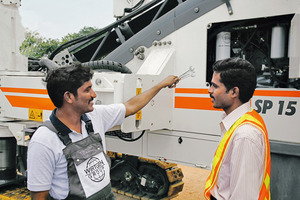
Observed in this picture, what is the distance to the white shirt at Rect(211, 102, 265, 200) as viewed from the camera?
4.68 ft

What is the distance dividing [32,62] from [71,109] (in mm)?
3733

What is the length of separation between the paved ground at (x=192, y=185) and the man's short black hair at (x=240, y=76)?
338 centimetres

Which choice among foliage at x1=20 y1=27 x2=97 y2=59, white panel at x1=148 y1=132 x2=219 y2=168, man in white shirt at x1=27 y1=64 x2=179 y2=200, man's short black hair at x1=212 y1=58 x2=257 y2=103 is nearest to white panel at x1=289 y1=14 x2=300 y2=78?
man's short black hair at x1=212 y1=58 x2=257 y2=103

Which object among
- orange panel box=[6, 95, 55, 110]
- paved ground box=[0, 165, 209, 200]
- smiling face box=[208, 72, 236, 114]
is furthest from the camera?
paved ground box=[0, 165, 209, 200]

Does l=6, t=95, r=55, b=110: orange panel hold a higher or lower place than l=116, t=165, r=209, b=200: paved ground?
higher

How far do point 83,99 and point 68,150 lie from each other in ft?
1.06

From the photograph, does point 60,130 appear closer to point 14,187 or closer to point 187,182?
point 14,187

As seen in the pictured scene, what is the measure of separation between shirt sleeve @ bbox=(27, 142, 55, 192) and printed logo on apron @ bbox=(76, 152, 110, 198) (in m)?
0.17

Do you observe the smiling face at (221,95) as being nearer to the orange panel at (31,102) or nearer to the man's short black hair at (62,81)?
the man's short black hair at (62,81)

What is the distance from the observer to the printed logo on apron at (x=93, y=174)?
1789 millimetres

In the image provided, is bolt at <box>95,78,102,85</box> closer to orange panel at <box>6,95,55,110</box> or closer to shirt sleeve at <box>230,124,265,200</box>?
orange panel at <box>6,95,55,110</box>

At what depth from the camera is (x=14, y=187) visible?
471 centimetres

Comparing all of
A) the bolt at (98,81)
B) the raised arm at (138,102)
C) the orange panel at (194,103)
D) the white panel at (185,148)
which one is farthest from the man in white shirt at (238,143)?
the bolt at (98,81)

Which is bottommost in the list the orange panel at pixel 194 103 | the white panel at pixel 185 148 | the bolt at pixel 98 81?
the white panel at pixel 185 148
